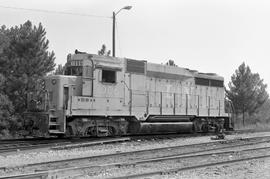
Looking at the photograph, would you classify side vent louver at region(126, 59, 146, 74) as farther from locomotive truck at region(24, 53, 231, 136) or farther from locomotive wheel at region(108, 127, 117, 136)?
locomotive wheel at region(108, 127, 117, 136)

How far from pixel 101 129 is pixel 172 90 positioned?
17.1 feet

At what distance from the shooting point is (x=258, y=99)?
41.7 metres

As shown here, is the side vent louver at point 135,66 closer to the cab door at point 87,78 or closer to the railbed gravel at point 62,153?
the cab door at point 87,78

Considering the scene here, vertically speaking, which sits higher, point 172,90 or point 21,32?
point 21,32

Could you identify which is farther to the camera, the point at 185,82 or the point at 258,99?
the point at 258,99

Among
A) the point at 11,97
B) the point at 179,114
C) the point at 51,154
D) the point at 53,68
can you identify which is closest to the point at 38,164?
the point at 51,154

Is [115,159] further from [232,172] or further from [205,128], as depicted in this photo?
[205,128]

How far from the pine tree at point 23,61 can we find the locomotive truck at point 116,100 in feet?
16.8

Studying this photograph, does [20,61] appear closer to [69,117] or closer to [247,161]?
[69,117]

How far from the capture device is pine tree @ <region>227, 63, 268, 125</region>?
40406 mm

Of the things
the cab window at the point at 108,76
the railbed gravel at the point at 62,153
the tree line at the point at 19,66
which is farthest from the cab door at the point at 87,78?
the tree line at the point at 19,66

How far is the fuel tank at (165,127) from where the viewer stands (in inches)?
717

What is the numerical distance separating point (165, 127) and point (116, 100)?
3.27 meters

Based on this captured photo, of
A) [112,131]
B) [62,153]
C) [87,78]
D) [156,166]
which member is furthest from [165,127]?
[156,166]
